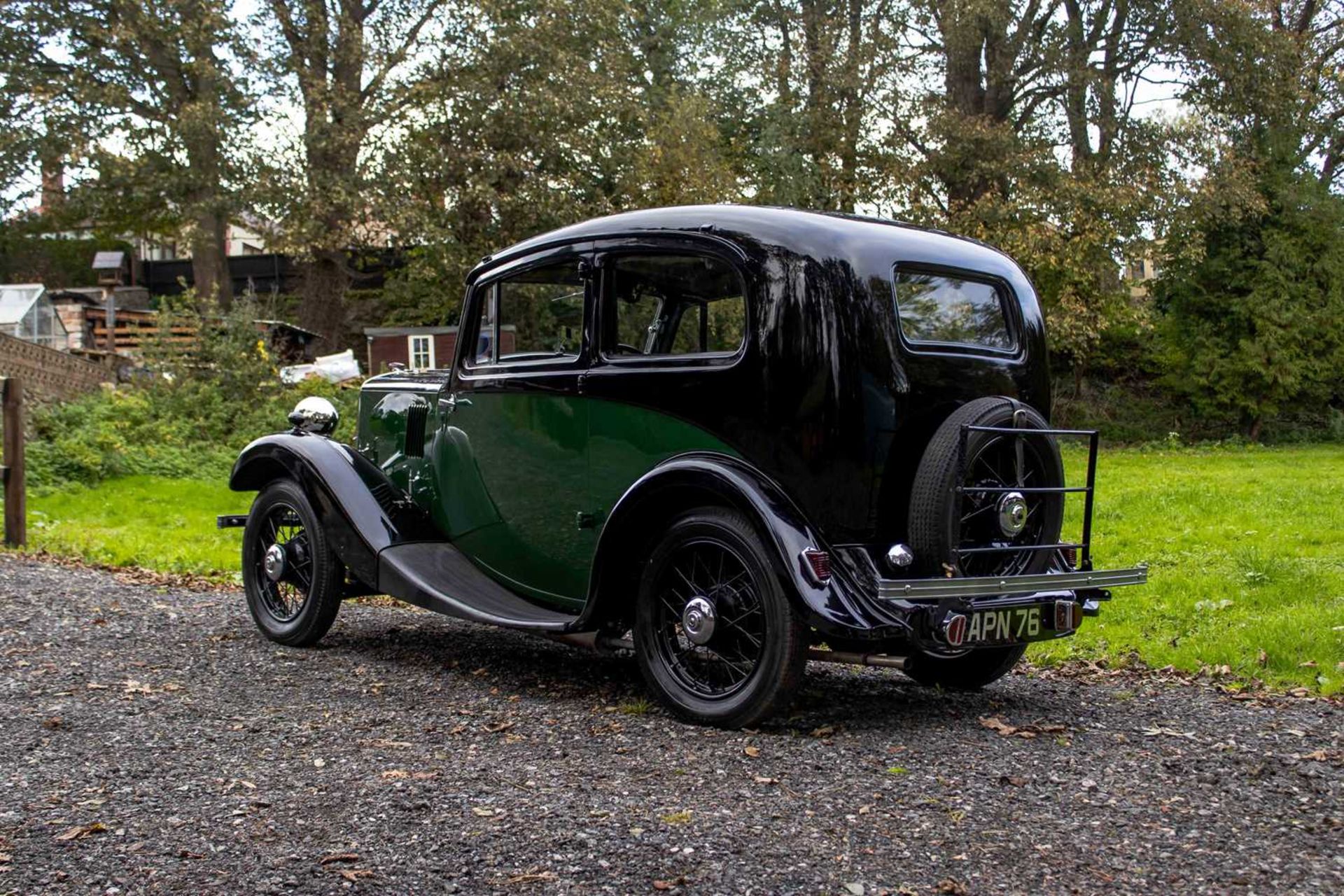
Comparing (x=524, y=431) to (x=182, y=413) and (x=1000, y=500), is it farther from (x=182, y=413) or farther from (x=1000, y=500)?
(x=182, y=413)

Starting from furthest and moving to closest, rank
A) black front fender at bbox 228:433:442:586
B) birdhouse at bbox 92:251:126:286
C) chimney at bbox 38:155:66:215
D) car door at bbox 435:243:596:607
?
birdhouse at bbox 92:251:126:286
chimney at bbox 38:155:66:215
black front fender at bbox 228:433:442:586
car door at bbox 435:243:596:607

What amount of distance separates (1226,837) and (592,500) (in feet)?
9.30

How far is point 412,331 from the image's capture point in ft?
66.2

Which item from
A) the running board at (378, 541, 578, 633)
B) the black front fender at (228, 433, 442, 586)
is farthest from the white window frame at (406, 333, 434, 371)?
the running board at (378, 541, 578, 633)

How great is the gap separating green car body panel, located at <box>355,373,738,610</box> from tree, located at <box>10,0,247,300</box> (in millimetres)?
17827

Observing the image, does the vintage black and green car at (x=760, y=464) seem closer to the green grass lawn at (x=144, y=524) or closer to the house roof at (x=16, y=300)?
the green grass lawn at (x=144, y=524)

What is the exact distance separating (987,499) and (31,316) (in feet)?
81.1

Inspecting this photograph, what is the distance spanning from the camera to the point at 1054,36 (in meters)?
23.8

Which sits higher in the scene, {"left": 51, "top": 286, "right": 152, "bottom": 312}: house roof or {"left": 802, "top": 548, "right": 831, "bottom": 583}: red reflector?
{"left": 51, "top": 286, "right": 152, "bottom": 312}: house roof

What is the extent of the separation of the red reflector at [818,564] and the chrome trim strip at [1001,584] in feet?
0.64

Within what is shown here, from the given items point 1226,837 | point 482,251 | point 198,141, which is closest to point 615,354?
point 1226,837

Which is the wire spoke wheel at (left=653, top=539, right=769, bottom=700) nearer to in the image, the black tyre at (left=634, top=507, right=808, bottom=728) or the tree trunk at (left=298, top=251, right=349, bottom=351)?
the black tyre at (left=634, top=507, right=808, bottom=728)

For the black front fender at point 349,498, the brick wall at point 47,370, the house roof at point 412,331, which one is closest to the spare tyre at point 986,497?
the black front fender at point 349,498

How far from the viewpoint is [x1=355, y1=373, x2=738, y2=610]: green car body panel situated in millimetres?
5301
